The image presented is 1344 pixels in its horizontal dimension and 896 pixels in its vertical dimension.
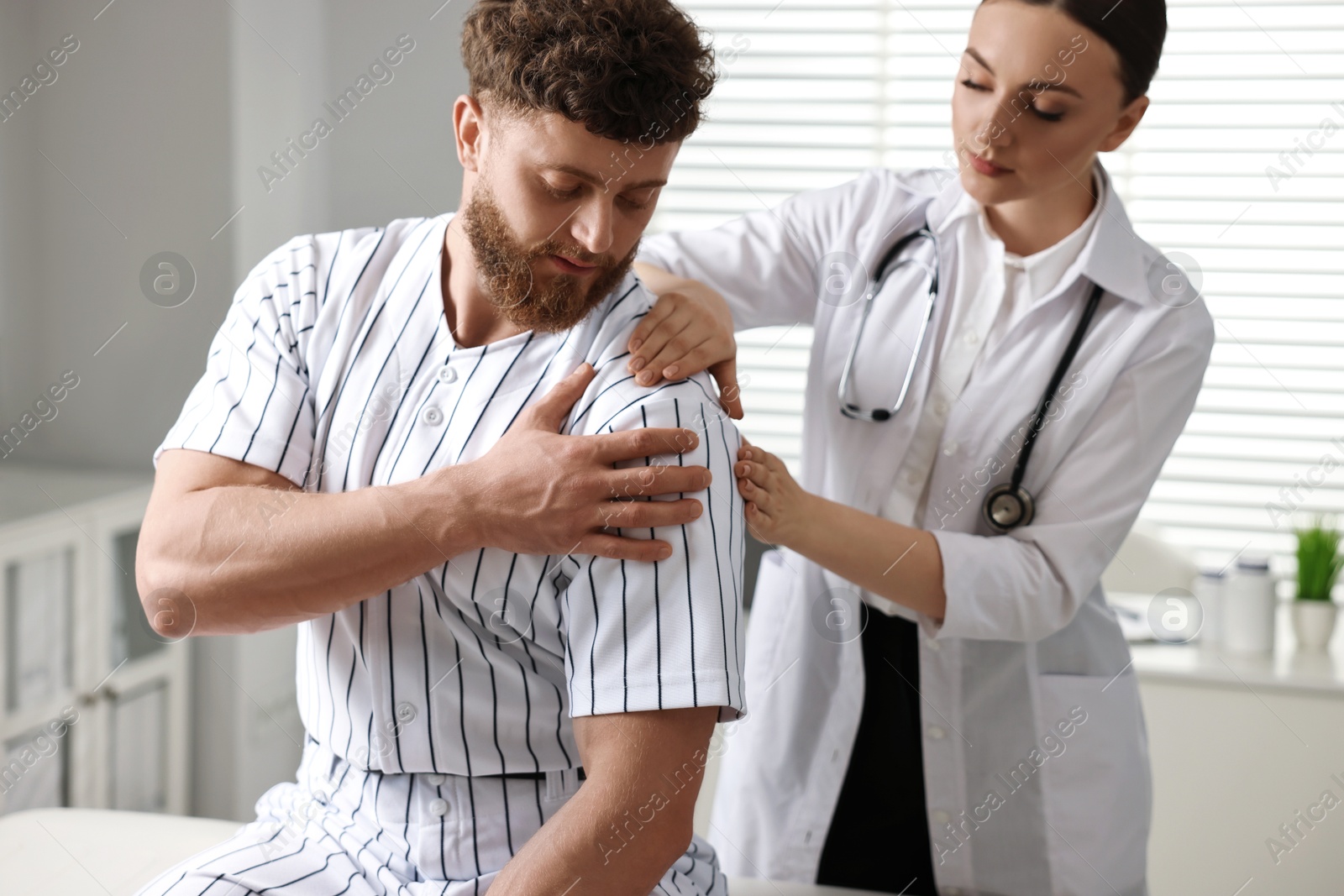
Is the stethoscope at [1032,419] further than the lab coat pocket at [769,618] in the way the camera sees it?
No

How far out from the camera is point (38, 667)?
7.30 feet

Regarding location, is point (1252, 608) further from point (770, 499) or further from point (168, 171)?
point (168, 171)

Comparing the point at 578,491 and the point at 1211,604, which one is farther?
Answer: the point at 1211,604

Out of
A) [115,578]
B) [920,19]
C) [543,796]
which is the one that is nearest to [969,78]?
[543,796]

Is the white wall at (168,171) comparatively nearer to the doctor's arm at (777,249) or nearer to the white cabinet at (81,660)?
the white cabinet at (81,660)

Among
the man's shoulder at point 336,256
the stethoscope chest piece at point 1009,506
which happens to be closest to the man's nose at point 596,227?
the man's shoulder at point 336,256

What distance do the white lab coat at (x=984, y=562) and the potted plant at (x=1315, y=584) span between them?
3.93ft

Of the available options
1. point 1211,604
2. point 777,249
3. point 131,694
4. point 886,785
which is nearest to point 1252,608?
point 1211,604

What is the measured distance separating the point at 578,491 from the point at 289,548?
0.29 metres

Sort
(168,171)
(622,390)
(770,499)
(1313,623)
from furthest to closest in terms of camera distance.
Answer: (1313,623) < (168,171) < (770,499) < (622,390)

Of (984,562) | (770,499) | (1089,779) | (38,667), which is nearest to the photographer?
(770,499)

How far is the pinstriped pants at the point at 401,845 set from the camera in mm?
1141

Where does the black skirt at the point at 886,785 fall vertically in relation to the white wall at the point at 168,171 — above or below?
below

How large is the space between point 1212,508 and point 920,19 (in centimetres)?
139
